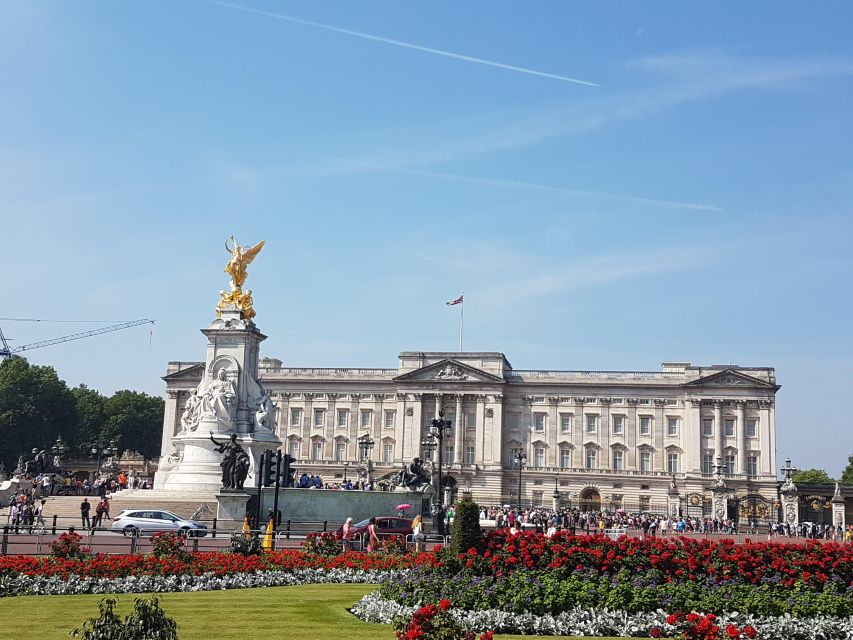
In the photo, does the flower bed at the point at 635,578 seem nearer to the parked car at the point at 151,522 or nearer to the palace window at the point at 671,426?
A: the parked car at the point at 151,522

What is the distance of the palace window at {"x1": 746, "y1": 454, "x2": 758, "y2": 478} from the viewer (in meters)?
91.6

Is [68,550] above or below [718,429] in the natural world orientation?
below

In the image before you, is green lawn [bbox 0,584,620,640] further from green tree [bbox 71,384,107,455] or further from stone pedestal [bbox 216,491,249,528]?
green tree [bbox 71,384,107,455]

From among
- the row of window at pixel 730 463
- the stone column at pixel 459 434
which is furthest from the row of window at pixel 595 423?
the stone column at pixel 459 434

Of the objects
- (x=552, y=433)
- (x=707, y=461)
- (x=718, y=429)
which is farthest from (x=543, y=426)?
(x=718, y=429)

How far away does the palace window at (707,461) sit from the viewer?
304 feet

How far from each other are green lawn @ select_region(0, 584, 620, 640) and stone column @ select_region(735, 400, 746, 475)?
266ft

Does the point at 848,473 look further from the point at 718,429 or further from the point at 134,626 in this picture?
the point at 134,626

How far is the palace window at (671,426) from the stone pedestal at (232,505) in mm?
70209

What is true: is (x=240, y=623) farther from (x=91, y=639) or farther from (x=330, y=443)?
(x=330, y=443)

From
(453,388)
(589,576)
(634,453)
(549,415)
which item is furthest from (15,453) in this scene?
(589,576)

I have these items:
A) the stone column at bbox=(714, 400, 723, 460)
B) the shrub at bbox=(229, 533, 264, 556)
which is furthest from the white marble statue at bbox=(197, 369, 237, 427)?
the stone column at bbox=(714, 400, 723, 460)

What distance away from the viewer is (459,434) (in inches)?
3863

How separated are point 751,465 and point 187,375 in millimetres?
62852
